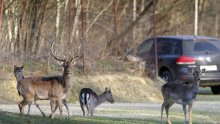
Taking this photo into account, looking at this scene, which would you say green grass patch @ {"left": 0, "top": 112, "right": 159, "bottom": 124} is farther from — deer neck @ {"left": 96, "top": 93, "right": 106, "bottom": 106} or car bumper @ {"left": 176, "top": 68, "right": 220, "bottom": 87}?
car bumper @ {"left": 176, "top": 68, "right": 220, "bottom": 87}

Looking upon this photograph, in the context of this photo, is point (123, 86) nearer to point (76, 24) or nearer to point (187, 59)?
point (187, 59)

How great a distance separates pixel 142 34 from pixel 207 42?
16.0 meters

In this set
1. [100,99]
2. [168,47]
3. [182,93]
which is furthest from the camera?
[168,47]

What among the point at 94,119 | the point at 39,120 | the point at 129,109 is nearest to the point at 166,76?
the point at 129,109

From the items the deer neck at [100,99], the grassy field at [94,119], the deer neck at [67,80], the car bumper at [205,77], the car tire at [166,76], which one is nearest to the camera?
the grassy field at [94,119]

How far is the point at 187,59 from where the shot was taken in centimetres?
2992

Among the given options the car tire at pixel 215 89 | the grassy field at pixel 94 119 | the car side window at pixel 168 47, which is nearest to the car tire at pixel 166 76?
the car side window at pixel 168 47

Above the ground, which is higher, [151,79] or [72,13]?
[72,13]

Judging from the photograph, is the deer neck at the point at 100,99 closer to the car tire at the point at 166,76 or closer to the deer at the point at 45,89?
the deer at the point at 45,89

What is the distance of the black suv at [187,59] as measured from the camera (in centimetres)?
2994

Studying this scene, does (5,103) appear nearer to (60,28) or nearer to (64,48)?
(64,48)

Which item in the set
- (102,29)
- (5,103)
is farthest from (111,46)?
(102,29)

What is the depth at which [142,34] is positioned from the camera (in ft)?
153

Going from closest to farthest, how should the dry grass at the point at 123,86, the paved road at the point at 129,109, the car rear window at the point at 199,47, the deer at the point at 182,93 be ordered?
1. the deer at the point at 182,93
2. the paved road at the point at 129,109
3. the dry grass at the point at 123,86
4. the car rear window at the point at 199,47
